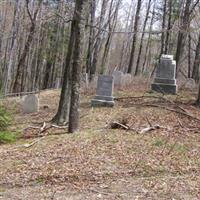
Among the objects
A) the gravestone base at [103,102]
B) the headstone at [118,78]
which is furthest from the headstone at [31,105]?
the headstone at [118,78]

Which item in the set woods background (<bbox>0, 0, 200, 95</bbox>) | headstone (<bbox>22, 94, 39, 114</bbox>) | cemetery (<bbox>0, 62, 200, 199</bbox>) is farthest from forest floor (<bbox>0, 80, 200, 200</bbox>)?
woods background (<bbox>0, 0, 200, 95</bbox>)

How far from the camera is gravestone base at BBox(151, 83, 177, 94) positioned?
1777 centimetres

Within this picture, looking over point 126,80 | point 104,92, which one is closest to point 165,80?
point 104,92

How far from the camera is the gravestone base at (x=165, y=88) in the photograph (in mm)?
17766

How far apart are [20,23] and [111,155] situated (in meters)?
26.4

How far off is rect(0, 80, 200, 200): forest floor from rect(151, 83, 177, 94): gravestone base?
4.17 metres

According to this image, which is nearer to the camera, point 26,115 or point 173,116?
point 173,116

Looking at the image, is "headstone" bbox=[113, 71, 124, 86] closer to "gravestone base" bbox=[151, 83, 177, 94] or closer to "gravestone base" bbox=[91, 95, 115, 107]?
"gravestone base" bbox=[151, 83, 177, 94]

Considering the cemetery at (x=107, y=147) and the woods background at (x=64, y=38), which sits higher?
the woods background at (x=64, y=38)

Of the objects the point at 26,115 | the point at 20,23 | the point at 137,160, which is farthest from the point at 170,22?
the point at 137,160

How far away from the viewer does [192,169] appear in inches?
328

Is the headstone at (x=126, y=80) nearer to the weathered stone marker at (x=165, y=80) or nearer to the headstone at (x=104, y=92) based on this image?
the weathered stone marker at (x=165, y=80)

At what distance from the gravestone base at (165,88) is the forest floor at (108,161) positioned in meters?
4.17

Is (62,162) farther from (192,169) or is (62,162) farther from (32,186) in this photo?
(192,169)
